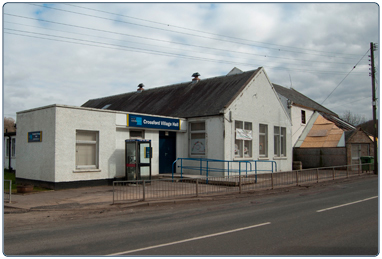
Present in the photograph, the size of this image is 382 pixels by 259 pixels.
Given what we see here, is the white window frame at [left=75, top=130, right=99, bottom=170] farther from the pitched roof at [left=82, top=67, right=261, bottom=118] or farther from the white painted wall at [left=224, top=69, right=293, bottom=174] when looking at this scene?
the white painted wall at [left=224, top=69, right=293, bottom=174]

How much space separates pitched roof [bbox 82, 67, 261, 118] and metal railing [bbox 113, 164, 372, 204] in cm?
522

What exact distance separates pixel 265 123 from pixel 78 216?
646 inches

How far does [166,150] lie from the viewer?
66.5 ft

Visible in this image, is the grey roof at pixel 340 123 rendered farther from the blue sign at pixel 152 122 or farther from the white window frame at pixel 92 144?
the white window frame at pixel 92 144

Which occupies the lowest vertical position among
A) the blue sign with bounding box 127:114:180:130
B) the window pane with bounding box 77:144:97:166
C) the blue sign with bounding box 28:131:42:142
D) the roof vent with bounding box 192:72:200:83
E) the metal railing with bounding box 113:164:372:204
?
the metal railing with bounding box 113:164:372:204

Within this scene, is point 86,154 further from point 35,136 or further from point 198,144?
point 198,144

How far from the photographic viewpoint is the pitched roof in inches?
839

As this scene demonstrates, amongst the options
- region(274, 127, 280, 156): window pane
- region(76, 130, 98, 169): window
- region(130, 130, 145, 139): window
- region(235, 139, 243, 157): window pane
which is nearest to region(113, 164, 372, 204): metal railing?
region(76, 130, 98, 169): window

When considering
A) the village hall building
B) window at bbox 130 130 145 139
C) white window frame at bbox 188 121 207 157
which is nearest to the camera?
the village hall building

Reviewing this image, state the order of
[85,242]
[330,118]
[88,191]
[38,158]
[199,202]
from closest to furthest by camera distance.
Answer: [85,242]
[199,202]
[88,191]
[38,158]
[330,118]

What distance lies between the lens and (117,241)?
6848mm

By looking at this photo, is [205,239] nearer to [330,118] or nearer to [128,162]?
[128,162]

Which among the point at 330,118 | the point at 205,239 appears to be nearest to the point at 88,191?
the point at 205,239

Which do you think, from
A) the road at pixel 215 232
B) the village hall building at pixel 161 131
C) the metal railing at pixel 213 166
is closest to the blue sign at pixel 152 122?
the village hall building at pixel 161 131
